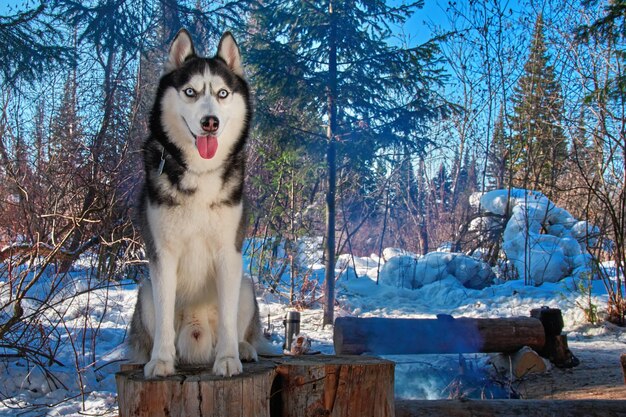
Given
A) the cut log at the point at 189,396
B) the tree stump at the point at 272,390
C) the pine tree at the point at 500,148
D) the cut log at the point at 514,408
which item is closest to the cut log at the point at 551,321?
the cut log at the point at 514,408

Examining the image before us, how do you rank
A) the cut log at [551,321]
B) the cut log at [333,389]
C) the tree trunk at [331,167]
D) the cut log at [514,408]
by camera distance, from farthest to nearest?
the tree trunk at [331,167] → the cut log at [551,321] → the cut log at [514,408] → the cut log at [333,389]

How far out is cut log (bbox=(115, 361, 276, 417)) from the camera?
6.16 ft

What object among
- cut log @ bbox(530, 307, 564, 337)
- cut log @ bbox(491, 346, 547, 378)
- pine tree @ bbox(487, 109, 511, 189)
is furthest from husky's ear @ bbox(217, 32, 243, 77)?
pine tree @ bbox(487, 109, 511, 189)

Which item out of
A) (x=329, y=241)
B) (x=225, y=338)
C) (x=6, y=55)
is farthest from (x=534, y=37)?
(x=225, y=338)

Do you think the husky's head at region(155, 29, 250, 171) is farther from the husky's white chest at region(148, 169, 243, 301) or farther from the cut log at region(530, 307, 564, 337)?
the cut log at region(530, 307, 564, 337)

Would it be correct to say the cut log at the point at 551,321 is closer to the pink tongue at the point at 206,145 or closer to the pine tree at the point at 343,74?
the pine tree at the point at 343,74

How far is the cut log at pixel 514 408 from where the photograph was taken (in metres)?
3.05

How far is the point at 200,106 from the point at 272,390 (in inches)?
51.6

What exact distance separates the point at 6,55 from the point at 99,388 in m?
5.35

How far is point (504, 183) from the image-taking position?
1393 cm

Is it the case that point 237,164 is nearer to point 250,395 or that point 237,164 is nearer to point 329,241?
point 250,395

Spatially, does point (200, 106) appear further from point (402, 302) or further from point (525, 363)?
point (402, 302)

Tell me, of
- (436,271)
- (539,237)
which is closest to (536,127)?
(539,237)

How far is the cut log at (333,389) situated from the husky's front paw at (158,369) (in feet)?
1.59
